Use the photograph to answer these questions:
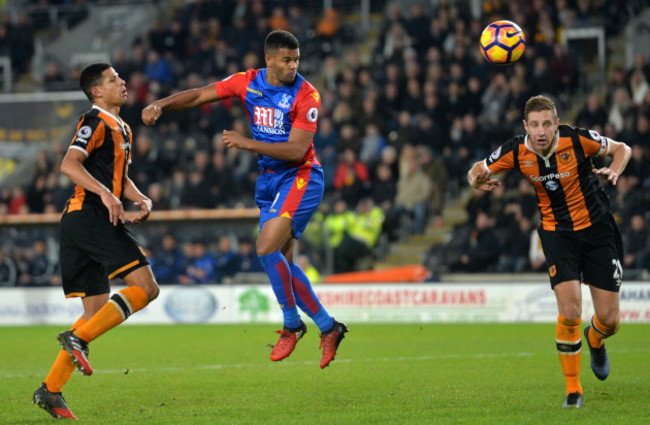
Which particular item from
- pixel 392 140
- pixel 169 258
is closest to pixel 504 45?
pixel 169 258

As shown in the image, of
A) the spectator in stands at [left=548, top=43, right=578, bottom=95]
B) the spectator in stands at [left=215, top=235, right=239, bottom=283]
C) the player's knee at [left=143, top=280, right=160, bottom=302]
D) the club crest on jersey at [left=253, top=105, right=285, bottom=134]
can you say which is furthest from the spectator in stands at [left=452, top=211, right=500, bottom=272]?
the player's knee at [left=143, top=280, right=160, bottom=302]

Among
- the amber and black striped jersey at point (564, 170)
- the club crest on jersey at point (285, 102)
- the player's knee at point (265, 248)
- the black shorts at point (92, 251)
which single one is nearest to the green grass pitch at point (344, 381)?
the black shorts at point (92, 251)

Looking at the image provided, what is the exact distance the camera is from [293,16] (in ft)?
79.9

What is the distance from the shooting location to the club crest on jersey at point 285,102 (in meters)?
7.88

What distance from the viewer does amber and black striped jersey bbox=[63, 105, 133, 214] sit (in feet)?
24.3

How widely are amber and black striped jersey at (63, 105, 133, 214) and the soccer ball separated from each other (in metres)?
3.73

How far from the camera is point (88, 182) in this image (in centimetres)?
720

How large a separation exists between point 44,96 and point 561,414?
16293 mm

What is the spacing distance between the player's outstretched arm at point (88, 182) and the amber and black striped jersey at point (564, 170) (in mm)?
2908

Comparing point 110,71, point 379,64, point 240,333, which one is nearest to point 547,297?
point 240,333

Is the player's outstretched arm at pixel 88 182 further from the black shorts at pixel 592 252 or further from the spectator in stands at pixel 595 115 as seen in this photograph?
the spectator in stands at pixel 595 115

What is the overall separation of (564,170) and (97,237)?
12.1 feet

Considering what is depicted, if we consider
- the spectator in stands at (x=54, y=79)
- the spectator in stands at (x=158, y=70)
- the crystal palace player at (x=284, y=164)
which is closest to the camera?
the crystal palace player at (x=284, y=164)

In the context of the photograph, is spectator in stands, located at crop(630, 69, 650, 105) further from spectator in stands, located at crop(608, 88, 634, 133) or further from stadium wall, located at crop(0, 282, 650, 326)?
stadium wall, located at crop(0, 282, 650, 326)
